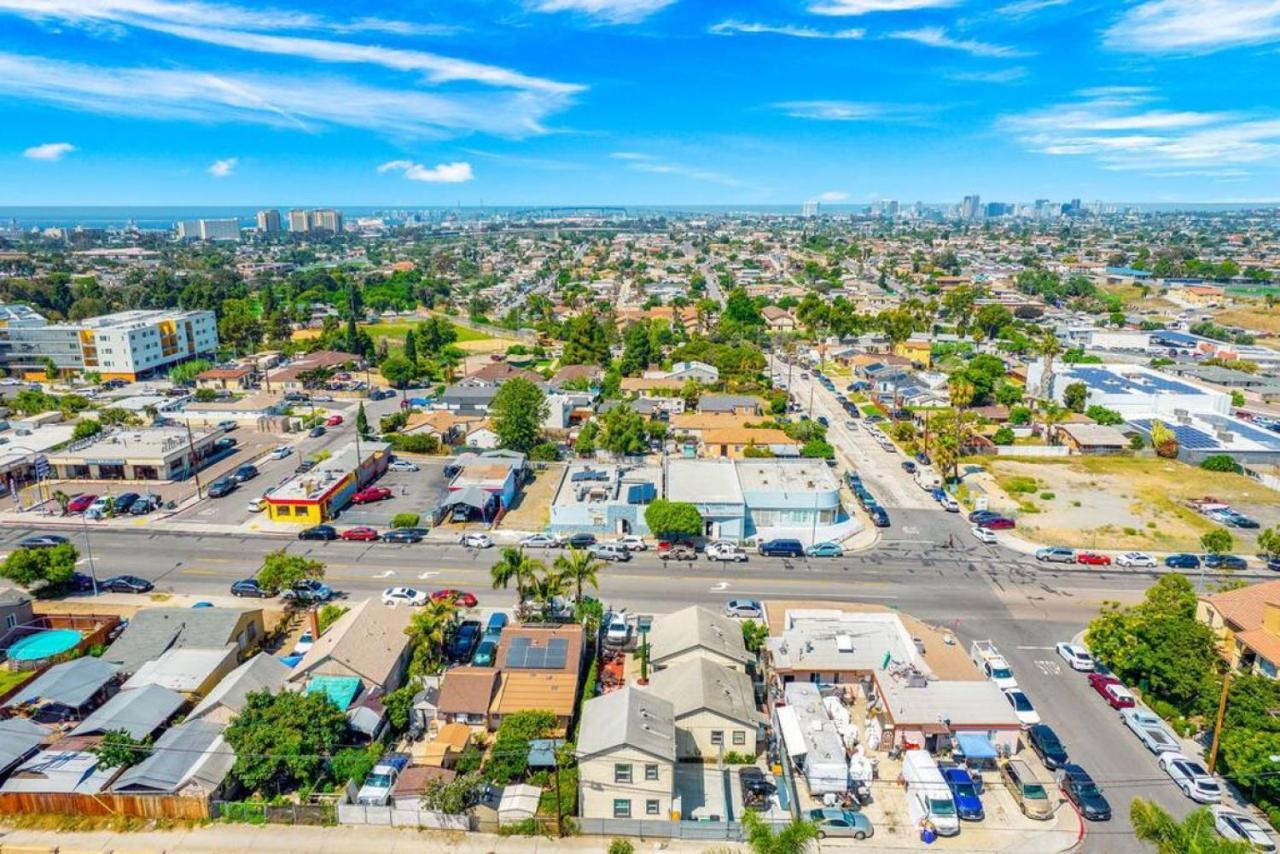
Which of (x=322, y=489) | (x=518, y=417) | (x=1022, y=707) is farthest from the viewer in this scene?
(x=518, y=417)

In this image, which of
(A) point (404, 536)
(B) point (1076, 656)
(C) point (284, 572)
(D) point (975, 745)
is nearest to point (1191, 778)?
(D) point (975, 745)

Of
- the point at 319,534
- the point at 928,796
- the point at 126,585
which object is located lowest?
the point at 928,796

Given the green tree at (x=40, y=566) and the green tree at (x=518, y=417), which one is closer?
the green tree at (x=40, y=566)

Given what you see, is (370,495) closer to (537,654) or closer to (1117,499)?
(537,654)

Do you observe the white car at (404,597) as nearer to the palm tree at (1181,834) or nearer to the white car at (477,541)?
the white car at (477,541)

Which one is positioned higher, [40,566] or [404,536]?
[40,566]

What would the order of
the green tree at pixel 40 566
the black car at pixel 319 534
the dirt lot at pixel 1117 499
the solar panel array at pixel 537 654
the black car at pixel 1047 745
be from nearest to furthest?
1. the black car at pixel 1047 745
2. the solar panel array at pixel 537 654
3. the green tree at pixel 40 566
4. the black car at pixel 319 534
5. the dirt lot at pixel 1117 499

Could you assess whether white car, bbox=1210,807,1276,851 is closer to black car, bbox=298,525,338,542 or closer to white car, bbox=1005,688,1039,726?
white car, bbox=1005,688,1039,726

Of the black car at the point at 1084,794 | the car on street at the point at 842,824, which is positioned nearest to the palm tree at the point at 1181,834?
the black car at the point at 1084,794
